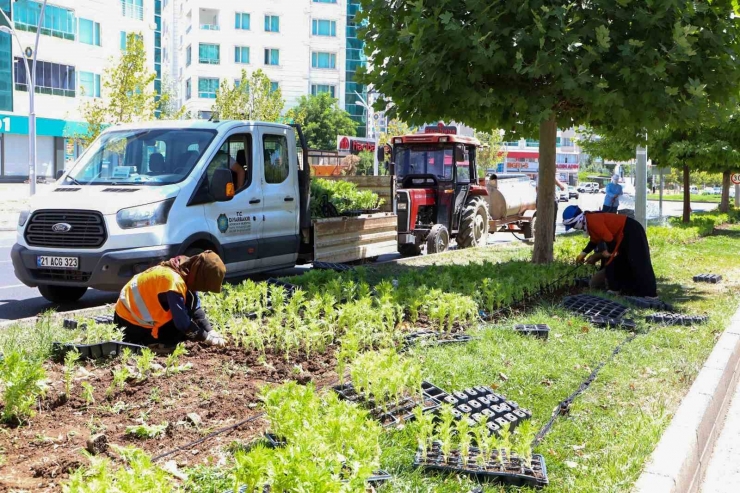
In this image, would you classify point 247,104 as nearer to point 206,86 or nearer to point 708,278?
point 206,86

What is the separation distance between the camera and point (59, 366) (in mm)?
5676

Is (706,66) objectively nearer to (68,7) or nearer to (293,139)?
(293,139)

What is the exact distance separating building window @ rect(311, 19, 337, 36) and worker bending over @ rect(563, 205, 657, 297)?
205ft

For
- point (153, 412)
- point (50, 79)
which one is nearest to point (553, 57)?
point (153, 412)

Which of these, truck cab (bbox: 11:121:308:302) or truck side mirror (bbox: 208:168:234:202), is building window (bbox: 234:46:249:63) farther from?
truck side mirror (bbox: 208:168:234:202)

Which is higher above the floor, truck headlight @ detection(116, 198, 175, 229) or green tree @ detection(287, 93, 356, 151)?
green tree @ detection(287, 93, 356, 151)

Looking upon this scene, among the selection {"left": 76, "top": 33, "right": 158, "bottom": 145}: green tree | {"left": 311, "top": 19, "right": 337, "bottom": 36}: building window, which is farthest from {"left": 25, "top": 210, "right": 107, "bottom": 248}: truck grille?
{"left": 311, "top": 19, "right": 337, "bottom": 36}: building window

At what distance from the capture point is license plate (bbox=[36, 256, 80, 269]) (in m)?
8.96

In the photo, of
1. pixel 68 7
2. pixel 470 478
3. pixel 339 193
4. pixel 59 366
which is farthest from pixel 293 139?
pixel 68 7

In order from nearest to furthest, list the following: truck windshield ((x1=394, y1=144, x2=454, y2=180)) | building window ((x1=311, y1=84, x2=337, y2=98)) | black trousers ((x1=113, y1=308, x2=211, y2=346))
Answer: black trousers ((x1=113, y1=308, x2=211, y2=346)) → truck windshield ((x1=394, y1=144, x2=454, y2=180)) → building window ((x1=311, y1=84, x2=337, y2=98))

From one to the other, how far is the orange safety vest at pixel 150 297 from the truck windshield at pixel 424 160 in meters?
11.6

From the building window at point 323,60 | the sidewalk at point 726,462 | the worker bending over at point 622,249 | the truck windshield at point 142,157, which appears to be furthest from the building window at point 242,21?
the sidewalk at point 726,462

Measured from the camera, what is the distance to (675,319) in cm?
860

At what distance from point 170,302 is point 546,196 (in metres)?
7.73
